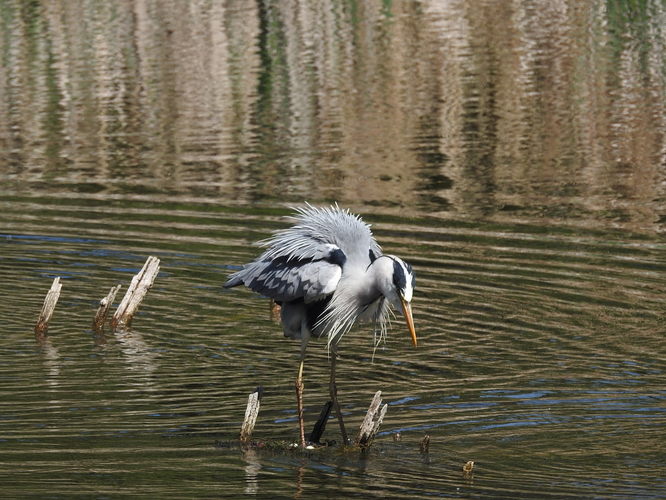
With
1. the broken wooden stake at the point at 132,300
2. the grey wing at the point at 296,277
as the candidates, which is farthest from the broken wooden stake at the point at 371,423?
the broken wooden stake at the point at 132,300

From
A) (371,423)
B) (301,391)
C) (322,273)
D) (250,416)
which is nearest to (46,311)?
(301,391)

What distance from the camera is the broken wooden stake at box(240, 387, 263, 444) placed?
9.48 meters

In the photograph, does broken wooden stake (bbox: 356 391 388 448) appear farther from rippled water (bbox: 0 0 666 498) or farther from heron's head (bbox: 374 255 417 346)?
heron's head (bbox: 374 255 417 346)

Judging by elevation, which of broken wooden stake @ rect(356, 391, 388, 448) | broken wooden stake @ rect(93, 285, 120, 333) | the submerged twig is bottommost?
the submerged twig

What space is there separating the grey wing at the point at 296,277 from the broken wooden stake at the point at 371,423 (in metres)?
0.87

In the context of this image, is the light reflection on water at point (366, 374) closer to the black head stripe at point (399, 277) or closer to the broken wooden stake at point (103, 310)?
the broken wooden stake at point (103, 310)

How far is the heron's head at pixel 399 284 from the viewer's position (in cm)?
885

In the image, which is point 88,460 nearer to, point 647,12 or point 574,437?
point 574,437

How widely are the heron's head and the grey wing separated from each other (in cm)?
45

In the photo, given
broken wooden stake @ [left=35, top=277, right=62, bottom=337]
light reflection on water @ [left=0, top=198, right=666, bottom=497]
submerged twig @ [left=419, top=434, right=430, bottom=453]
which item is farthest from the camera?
broken wooden stake @ [left=35, top=277, right=62, bottom=337]

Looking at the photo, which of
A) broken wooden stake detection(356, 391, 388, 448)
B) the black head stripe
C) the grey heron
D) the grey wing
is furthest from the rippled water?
the black head stripe

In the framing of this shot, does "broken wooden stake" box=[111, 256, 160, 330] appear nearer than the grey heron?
No

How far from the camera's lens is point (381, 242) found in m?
16.6

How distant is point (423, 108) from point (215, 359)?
18481mm
